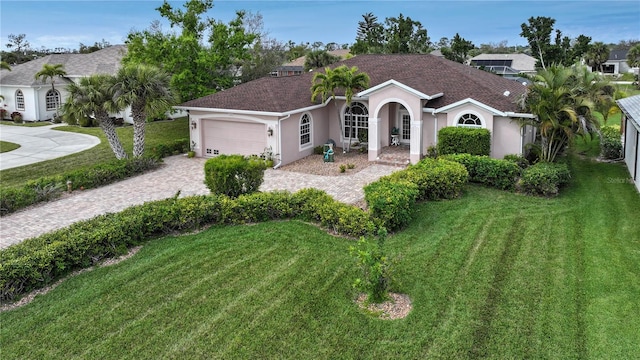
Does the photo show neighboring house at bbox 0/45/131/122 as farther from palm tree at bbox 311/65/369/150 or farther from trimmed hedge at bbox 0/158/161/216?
palm tree at bbox 311/65/369/150

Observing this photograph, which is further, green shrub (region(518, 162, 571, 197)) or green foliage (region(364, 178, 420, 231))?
green shrub (region(518, 162, 571, 197))

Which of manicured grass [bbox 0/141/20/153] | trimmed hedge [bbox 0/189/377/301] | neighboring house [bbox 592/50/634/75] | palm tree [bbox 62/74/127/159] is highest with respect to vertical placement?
neighboring house [bbox 592/50/634/75]

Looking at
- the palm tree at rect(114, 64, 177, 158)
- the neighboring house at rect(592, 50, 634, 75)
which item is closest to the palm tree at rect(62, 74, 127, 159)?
the palm tree at rect(114, 64, 177, 158)

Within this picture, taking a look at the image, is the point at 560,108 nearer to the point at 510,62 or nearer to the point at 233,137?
the point at 233,137

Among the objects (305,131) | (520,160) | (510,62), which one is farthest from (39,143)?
(510,62)

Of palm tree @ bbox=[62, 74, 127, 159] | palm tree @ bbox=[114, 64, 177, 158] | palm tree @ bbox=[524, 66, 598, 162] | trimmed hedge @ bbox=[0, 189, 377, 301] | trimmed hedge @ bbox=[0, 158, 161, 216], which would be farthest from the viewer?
palm tree @ bbox=[114, 64, 177, 158]

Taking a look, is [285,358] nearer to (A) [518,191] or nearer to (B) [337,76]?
(A) [518,191]

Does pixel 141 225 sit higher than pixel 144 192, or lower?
lower

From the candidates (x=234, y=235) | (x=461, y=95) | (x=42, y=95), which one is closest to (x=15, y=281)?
(x=234, y=235)
